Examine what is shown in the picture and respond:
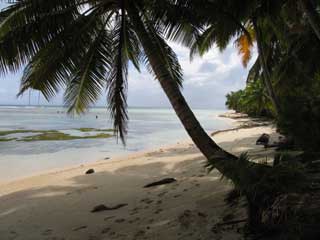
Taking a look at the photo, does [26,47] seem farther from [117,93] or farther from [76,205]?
[76,205]

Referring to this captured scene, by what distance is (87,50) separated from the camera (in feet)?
20.1

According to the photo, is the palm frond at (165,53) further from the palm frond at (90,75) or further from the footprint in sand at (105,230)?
the footprint in sand at (105,230)

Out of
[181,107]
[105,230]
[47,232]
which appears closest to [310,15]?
[181,107]

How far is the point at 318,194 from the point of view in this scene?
3199 millimetres

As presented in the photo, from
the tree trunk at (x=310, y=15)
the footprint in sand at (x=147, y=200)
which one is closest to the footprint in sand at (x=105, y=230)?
the footprint in sand at (x=147, y=200)

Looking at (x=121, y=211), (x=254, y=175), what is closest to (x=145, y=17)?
(x=121, y=211)

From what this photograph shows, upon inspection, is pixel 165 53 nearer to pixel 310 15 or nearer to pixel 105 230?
pixel 310 15

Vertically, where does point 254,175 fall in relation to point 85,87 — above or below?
below

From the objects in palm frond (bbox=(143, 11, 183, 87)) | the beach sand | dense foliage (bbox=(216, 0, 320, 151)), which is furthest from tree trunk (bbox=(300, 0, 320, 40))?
the beach sand

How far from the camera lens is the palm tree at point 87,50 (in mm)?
4930

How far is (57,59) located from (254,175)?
154 inches

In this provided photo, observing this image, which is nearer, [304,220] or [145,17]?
[304,220]

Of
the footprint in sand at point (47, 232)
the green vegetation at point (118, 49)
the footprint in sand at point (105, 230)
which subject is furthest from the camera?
the green vegetation at point (118, 49)

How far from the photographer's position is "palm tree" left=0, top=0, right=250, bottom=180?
4.93 meters
